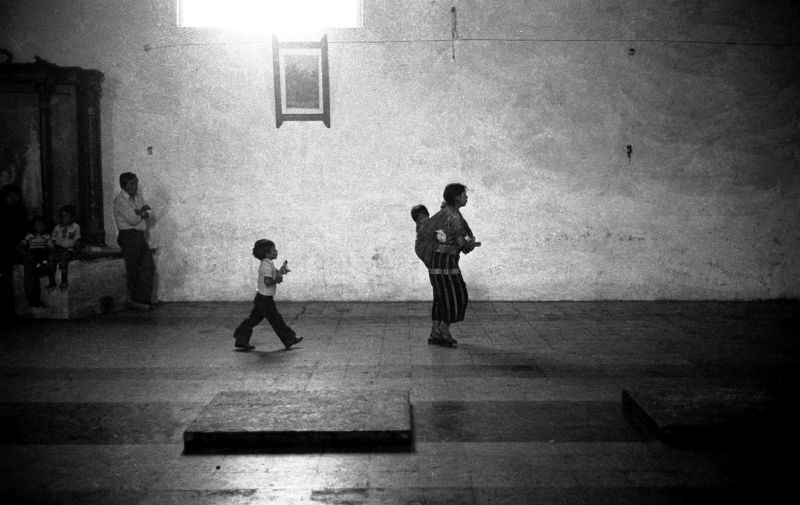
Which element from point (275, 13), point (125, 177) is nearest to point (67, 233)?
point (125, 177)

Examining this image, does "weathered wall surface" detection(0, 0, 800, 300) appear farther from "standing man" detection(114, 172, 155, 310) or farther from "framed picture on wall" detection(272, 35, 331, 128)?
"standing man" detection(114, 172, 155, 310)

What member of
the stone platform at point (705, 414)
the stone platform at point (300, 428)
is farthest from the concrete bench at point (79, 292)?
the stone platform at point (705, 414)

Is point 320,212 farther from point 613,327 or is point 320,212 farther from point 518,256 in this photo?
point 613,327

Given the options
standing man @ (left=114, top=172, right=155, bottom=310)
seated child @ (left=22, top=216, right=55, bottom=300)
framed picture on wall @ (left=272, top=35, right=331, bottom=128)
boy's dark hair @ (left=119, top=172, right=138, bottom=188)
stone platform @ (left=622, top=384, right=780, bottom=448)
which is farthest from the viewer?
framed picture on wall @ (left=272, top=35, right=331, bottom=128)

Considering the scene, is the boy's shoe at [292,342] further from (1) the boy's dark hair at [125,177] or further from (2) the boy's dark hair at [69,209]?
(2) the boy's dark hair at [69,209]

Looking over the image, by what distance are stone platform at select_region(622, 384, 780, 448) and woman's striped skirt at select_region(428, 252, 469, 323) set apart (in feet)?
7.98

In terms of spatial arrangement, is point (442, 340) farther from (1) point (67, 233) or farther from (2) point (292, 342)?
(1) point (67, 233)

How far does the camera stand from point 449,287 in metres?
7.63

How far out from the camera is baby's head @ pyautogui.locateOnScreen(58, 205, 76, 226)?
9.73 meters

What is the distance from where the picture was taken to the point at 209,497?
4.01 meters

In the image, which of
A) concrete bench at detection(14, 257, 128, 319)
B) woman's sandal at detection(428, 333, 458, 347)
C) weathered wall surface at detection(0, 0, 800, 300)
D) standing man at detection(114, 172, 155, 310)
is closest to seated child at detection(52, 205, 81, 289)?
→ concrete bench at detection(14, 257, 128, 319)

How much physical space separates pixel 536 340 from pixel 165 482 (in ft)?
15.4

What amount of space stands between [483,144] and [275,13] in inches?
132

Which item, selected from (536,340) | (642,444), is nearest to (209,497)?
(642,444)
